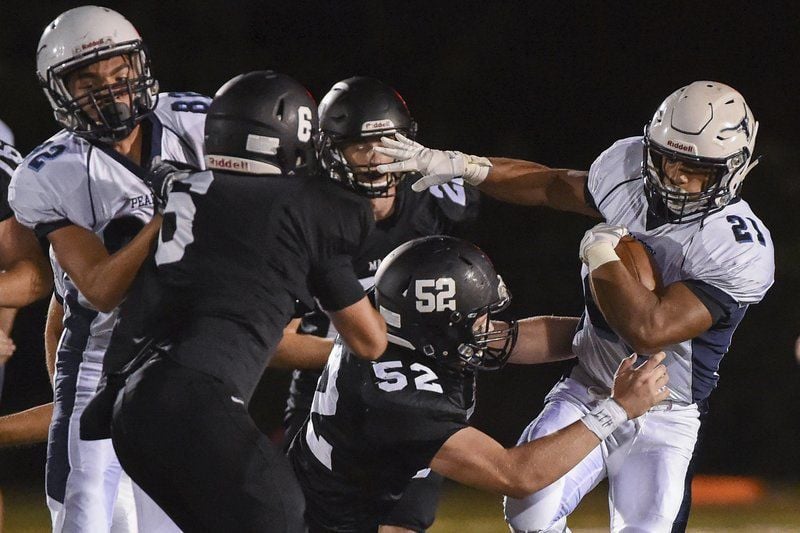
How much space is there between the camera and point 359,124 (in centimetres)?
357

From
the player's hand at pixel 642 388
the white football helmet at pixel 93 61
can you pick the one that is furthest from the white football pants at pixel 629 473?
the white football helmet at pixel 93 61

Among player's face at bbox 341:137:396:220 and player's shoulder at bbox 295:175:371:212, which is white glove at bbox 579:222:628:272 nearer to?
player's face at bbox 341:137:396:220

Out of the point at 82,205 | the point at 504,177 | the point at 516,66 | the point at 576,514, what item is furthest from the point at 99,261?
the point at 516,66

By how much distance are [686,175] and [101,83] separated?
1632mm

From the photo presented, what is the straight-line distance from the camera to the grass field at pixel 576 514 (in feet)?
16.5

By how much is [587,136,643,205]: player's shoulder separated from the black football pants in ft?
4.89

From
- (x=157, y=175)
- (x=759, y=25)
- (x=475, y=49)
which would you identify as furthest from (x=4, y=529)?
(x=759, y=25)

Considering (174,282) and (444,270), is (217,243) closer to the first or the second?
(174,282)

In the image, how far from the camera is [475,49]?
7852mm

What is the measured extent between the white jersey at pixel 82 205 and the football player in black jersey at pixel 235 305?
53cm

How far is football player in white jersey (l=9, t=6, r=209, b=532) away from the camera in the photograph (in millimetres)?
→ 3191

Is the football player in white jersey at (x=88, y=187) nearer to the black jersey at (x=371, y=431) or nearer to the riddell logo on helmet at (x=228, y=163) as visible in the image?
the riddell logo on helmet at (x=228, y=163)

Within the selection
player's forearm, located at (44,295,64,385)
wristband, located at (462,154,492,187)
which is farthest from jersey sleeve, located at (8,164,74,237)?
wristband, located at (462,154,492,187)

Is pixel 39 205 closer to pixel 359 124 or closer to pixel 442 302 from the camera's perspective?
pixel 359 124
